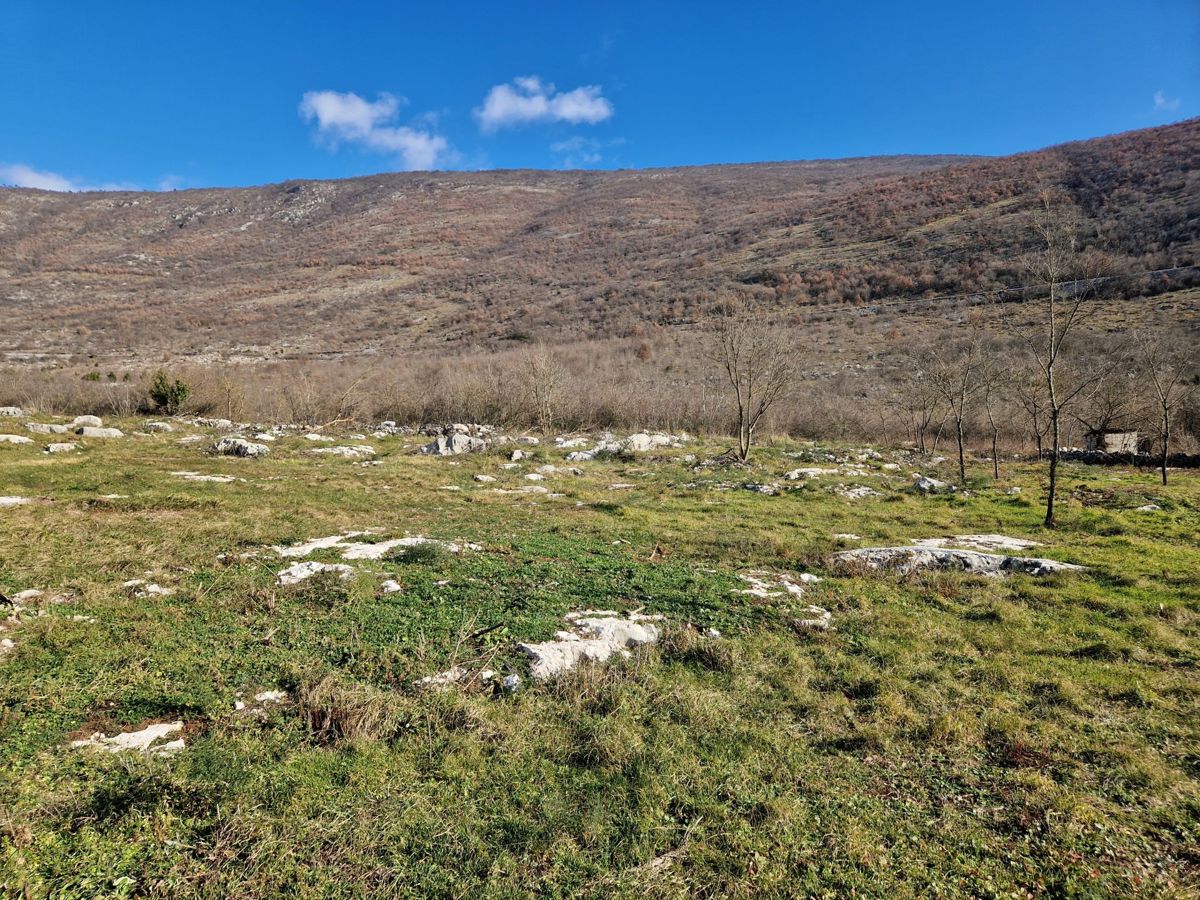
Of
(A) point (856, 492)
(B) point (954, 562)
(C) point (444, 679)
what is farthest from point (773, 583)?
(A) point (856, 492)

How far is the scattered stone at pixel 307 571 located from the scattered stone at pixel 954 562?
25.8 feet

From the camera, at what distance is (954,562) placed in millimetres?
9312

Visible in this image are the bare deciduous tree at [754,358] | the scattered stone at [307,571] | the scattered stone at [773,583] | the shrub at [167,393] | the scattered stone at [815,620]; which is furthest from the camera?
the shrub at [167,393]

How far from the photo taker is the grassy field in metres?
3.26

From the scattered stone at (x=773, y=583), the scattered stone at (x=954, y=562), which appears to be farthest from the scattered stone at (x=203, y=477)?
the scattered stone at (x=954, y=562)

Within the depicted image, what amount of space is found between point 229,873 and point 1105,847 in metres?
5.40

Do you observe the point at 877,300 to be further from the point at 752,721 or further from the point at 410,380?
the point at 752,721

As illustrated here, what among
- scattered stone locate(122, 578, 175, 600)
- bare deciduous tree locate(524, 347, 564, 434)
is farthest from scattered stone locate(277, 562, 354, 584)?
bare deciduous tree locate(524, 347, 564, 434)

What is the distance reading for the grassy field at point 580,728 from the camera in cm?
326

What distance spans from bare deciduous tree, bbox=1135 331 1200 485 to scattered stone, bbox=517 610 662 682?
70.9ft

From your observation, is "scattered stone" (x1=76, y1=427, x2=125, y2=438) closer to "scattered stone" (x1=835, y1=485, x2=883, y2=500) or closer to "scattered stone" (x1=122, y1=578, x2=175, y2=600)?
"scattered stone" (x1=122, y1=578, x2=175, y2=600)

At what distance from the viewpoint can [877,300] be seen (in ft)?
171

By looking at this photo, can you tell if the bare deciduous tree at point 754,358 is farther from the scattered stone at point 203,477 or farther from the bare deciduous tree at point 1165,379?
the scattered stone at point 203,477

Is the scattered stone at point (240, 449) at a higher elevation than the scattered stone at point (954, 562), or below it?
higher
